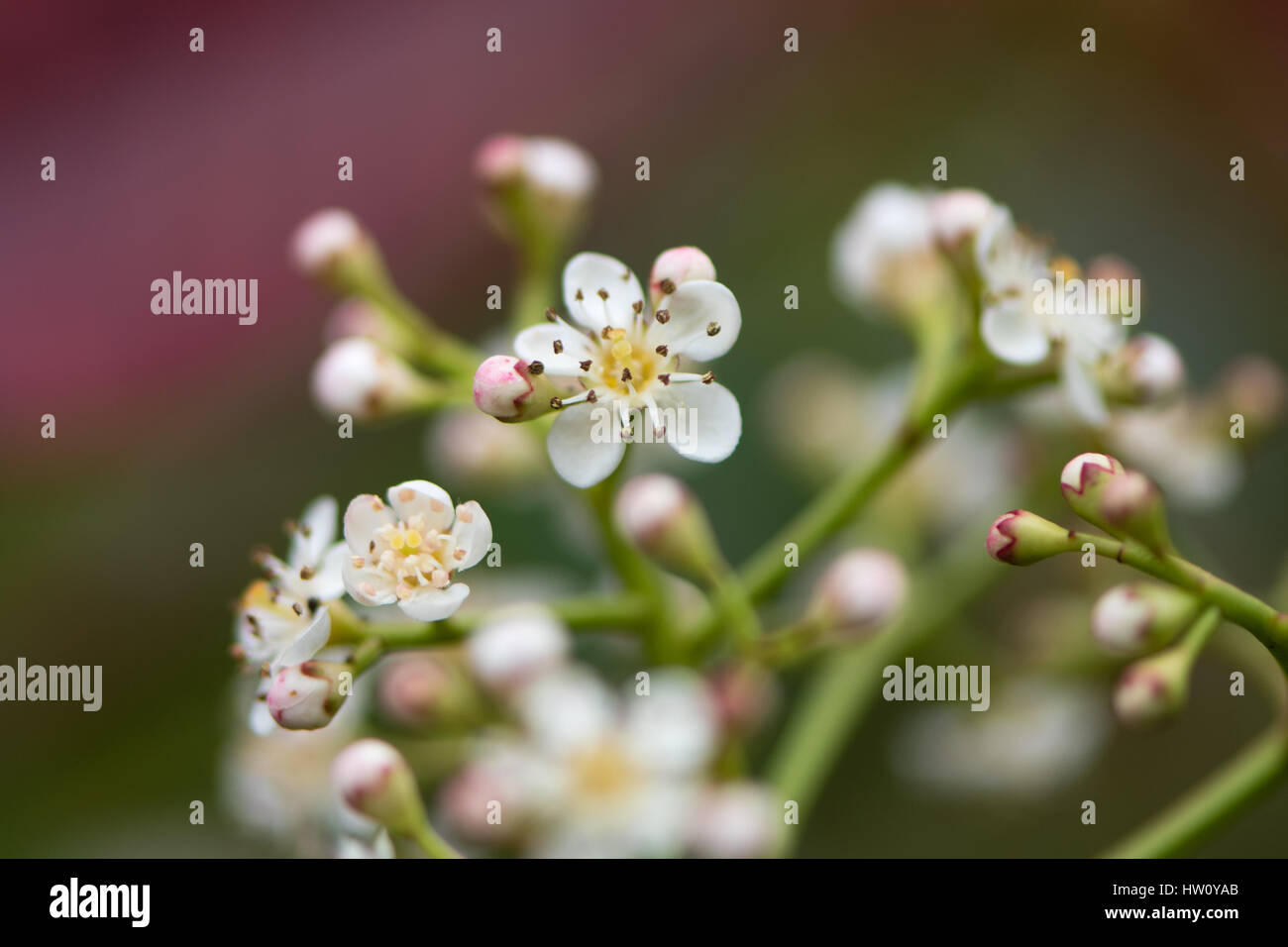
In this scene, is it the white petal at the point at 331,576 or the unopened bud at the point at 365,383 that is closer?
the white petal at the point at 331,576

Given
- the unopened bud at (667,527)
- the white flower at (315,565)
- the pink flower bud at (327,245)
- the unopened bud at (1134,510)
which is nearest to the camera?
the unopened bud at (1134,510)

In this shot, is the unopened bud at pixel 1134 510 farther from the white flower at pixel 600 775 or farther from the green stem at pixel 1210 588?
the white flower at pixel 600 775

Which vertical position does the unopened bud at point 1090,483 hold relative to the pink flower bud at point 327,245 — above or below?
below

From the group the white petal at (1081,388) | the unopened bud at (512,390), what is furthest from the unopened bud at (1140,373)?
the unopened bud at (512,390)

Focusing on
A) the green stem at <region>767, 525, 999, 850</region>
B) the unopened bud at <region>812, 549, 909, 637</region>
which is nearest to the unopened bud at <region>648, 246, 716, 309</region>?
the unopened bud at <region>812, 549, 909, 637</region>

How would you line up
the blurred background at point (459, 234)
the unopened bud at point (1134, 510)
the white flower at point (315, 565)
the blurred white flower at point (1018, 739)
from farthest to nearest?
the blurred background at point (459, 234), the blurred white flower at point (1018, 739), the white flower at point (315, 565), the unopened bud at point (1134, 510)

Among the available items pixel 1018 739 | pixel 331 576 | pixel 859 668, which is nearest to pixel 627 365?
pixel 331 576

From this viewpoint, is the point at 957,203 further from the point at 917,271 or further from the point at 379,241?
the point at 379,241
